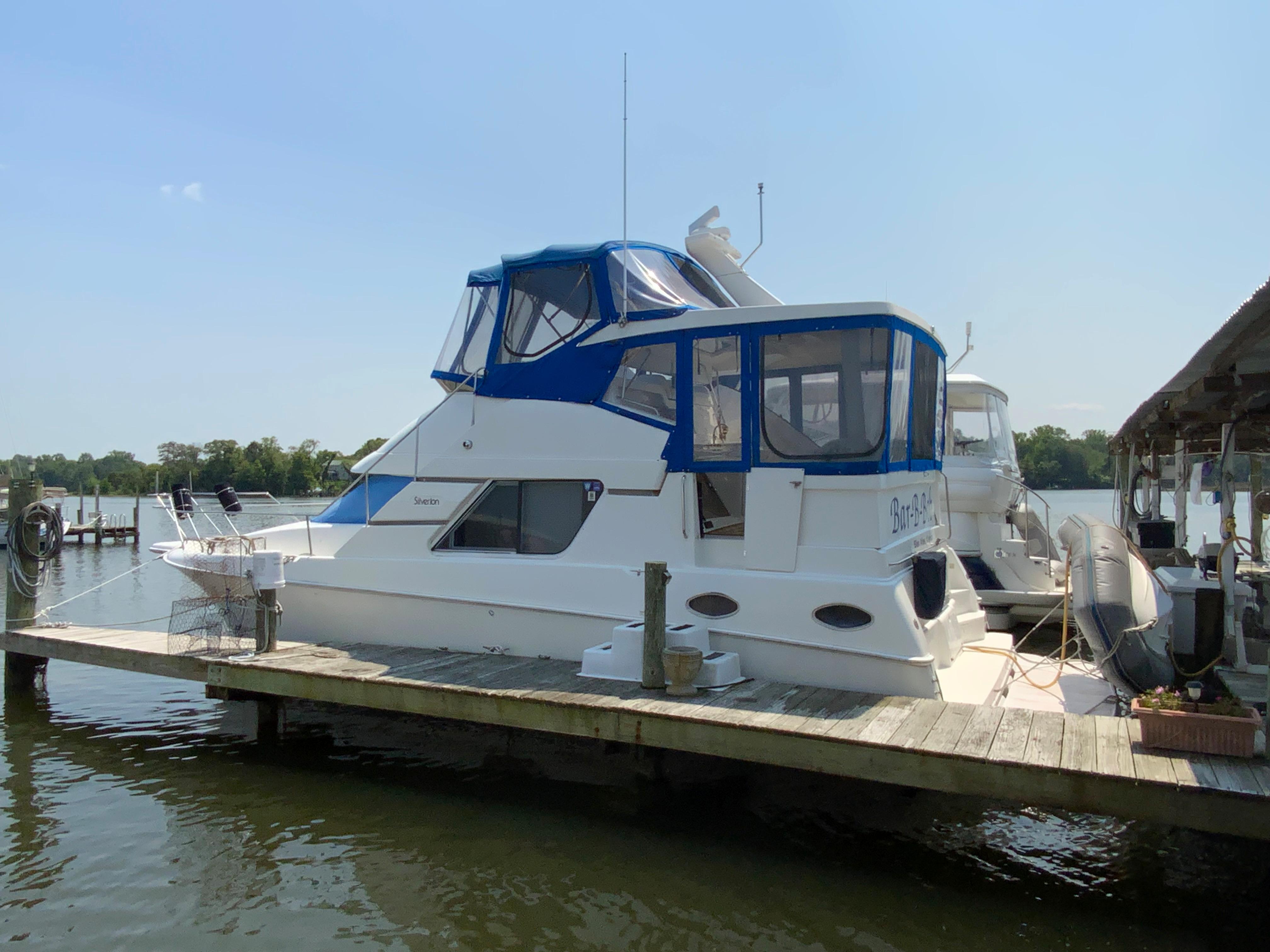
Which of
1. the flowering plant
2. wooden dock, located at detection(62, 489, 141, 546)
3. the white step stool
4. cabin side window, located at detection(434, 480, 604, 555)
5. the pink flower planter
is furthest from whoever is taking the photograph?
wooden dock, located at detection(62, 489, 141, 546)

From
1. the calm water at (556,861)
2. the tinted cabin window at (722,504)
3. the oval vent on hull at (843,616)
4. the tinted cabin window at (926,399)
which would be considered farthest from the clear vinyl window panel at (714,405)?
the calm water at (556,861)

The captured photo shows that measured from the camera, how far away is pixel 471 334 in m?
7.79

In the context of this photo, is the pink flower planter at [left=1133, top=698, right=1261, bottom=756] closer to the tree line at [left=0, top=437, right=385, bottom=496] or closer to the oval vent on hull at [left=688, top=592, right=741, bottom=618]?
the oval vent on hull at [left=688, top=592, right=741, bottom=618]

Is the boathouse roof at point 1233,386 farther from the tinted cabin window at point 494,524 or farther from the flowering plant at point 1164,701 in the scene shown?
the tinted cabin window at point 494,524

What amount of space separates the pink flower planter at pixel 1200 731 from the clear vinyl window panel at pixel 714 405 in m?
3.02

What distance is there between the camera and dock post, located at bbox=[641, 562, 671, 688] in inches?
227

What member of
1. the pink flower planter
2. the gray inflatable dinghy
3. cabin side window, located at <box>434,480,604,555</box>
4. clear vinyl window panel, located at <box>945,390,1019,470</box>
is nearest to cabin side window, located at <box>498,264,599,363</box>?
cabin side window, located at <box>434,480,604,555</box>

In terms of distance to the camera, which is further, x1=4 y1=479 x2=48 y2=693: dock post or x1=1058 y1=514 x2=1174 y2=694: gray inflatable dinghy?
x1=4 y1=479 x2=48 y2=693: dock post

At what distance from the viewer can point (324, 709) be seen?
8438 millimetres

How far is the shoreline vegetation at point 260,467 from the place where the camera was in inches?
2404

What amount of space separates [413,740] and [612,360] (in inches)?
151

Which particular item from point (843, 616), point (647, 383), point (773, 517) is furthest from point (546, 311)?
point (843, 616)

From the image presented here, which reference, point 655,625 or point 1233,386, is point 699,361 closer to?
point 655,625

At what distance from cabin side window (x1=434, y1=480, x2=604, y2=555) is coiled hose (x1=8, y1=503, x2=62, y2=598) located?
512 cm
